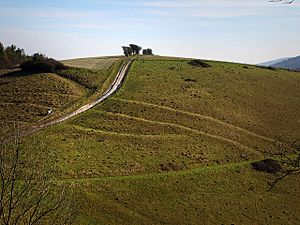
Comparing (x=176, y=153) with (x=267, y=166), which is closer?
(x=176, y=153)

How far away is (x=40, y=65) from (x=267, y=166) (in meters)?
51.2

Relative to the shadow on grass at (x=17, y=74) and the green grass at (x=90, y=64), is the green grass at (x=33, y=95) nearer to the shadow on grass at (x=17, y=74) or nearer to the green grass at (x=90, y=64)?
the shadow on grass at (x=17, y=74)

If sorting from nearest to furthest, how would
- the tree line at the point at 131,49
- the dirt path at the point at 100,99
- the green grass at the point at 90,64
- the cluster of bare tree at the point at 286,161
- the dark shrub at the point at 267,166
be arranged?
the cluster of bare tree at the point at 286,161 < the dark shrub at the point at 267,166 < the dirt path at the point at 100,99 < the green grass at the point at 90,64 < the tree line at the point at 131,49

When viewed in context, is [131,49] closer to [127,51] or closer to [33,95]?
[127,51]

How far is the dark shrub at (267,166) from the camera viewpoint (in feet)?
151

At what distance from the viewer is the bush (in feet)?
245

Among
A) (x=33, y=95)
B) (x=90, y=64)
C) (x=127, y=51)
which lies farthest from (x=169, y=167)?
(x=127, y=51)

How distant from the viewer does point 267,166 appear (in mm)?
46625

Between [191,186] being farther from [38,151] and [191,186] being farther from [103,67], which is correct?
[103,67]

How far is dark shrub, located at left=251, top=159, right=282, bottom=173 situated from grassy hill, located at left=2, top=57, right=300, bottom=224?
1180mm

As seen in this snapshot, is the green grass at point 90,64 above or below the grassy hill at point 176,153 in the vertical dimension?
above

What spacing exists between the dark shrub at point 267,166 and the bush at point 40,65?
48041 millimetres

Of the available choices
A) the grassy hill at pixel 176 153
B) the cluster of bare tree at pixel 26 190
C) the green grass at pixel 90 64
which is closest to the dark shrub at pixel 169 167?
the grassy hill at pixel 176 153

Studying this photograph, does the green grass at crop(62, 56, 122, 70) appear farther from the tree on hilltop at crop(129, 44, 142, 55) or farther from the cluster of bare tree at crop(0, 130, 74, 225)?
the cluster of bare tree at crop(0, 130, 74, 225)
